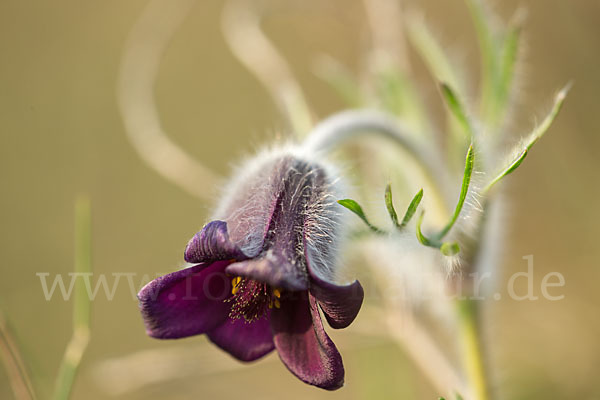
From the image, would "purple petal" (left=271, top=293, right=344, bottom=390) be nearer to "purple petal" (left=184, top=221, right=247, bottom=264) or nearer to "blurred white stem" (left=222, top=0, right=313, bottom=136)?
"purple petal" (left=184, top=221, right=247, bottom=264)

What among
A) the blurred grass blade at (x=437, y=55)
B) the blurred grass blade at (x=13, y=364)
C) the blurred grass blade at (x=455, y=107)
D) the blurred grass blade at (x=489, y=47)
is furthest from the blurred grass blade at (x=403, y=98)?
the blurred grass blade at (x=13, y=364)

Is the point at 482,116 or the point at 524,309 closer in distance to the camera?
the point at 482,116

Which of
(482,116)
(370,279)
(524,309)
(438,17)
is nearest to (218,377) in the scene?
(370,279)

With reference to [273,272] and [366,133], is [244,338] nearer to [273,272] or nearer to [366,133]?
[273,272]

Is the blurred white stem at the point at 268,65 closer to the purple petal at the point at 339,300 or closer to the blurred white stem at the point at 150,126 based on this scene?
the blurred white stem at the point at 150,126

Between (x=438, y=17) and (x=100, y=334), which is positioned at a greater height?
(x=438, y=17)

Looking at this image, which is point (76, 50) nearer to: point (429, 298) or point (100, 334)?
point (100, 334)

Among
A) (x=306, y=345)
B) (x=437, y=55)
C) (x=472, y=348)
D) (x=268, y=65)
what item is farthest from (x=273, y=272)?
(x=268, y=65)
